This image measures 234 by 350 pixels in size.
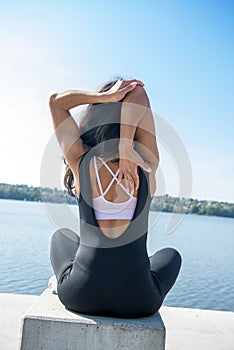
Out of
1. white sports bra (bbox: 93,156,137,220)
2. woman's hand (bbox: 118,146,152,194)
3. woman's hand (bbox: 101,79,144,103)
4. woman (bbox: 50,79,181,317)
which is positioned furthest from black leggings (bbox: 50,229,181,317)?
woman's hand (bbox: 101,79,144,103)

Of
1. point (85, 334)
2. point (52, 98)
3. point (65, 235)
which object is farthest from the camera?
point (65, 235)

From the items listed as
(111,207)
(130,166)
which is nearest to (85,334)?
(111,207)

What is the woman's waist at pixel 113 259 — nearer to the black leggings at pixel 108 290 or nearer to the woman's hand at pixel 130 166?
the black leggings at pixel 108 290

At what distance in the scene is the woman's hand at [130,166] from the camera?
1.49 metres

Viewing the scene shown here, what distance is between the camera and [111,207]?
5.03ft

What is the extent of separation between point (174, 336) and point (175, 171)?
97 cm

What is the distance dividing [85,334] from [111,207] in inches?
17.2

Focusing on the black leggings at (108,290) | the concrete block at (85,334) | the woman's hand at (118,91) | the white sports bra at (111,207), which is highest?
the woman's hand at (118,91)

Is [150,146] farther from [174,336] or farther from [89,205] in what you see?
[174,336]

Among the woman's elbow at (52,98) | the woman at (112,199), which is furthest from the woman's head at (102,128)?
the woman's elbow at (52,98)

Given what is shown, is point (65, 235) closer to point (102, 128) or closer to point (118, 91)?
point (102, 128)

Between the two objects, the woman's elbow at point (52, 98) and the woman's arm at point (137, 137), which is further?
the woman's elbow at point (52, 98)

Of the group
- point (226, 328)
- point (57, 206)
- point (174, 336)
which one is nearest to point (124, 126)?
point (57, 206)

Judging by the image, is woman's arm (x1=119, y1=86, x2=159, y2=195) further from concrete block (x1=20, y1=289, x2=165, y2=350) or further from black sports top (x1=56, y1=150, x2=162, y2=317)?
concrete block (x1=20, y1=289, x2=165, y2=350)
